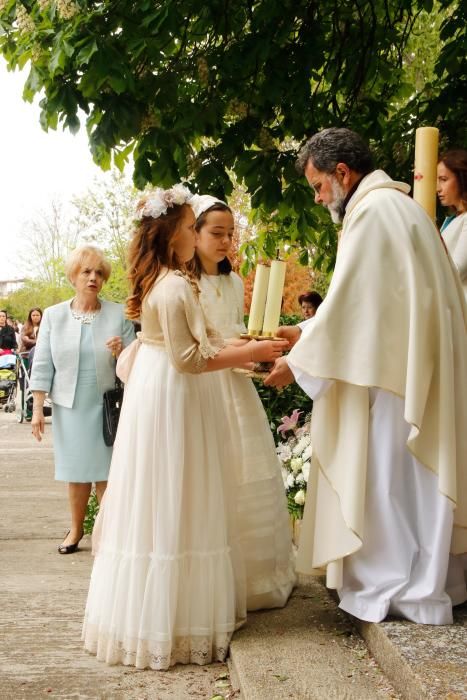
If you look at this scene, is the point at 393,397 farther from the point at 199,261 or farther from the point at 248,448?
the point at 199,261

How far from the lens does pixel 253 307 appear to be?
4.11 m

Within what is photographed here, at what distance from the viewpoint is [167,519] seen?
4.16m

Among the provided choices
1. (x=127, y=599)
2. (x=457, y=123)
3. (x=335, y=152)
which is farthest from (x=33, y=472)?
(x=335, y=152)

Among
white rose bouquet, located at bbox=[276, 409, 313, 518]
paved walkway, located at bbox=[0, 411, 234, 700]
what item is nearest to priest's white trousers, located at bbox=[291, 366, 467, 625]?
paved walkway, located at bbox=[0, 411, 234, 700]

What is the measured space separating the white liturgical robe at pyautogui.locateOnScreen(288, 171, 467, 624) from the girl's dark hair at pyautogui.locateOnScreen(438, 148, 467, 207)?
140 cm

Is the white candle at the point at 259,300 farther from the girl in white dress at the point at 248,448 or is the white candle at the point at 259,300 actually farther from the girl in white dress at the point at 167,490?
the girl in white dress at the point at 248,448

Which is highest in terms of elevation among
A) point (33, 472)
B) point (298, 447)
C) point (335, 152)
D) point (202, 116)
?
point (202, 116)

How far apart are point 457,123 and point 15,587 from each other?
177 inches

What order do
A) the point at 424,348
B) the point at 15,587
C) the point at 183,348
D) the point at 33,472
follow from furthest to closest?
1. the point at 33,472
2. the point at 15,587
3. the point at 183,348
4. the point at 424,348

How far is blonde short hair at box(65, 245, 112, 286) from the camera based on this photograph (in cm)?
652

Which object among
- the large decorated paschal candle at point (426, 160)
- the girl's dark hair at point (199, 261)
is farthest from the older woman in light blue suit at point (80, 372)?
the large decorated paschal candle at point (426, 160)

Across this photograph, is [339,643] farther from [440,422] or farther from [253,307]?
[253,307]

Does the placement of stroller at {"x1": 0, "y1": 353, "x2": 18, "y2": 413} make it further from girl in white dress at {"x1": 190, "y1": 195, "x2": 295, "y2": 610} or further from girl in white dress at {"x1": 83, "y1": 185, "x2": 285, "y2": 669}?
girl in white dress at {"x1": 83, "y1": 185, "x2": 285, "y2": 669}

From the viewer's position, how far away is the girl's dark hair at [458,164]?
17.5 ft
